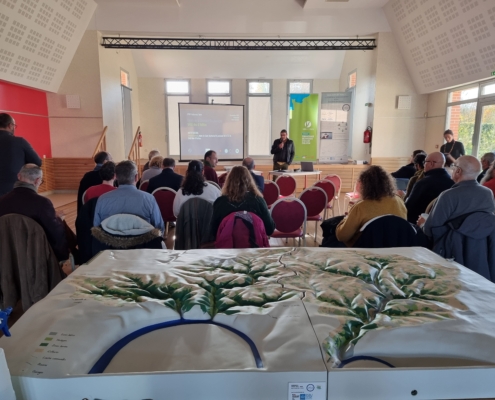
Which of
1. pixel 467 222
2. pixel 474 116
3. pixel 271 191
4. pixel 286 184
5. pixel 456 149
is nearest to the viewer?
pixel 467 222

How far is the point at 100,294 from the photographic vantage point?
110cm

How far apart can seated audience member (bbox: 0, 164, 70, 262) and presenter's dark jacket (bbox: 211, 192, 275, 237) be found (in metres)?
1.15

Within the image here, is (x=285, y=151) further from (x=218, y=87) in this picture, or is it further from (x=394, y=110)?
(x=218, y=87)

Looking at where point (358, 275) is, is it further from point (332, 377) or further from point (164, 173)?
point (164, 173)

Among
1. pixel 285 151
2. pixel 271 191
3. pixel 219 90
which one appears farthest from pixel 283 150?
pixel 219 90

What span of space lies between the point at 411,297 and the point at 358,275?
0.19 metres

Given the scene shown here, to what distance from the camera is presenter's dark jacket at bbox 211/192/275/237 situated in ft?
8.93

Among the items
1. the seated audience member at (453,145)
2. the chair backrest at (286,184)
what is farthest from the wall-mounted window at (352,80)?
the chair backrest at (286,184)

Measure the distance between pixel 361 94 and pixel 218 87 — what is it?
4700mm

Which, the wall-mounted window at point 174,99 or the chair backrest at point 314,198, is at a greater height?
the wall-mounted window at point 174,99

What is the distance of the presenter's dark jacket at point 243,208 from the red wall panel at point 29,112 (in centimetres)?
625

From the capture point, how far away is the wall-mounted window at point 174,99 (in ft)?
37.3

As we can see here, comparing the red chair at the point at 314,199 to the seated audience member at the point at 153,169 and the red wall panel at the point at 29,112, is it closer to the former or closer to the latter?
the seated audience member at the point at 153,169

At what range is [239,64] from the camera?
10922 millimetres
